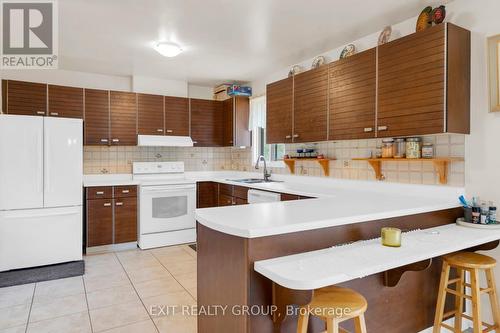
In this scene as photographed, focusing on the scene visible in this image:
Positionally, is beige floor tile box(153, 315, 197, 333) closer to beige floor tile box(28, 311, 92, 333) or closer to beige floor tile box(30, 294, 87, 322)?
beige floor tile box(28, 311, 92, 333)

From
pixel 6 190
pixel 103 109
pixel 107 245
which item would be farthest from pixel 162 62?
pixel 107 245

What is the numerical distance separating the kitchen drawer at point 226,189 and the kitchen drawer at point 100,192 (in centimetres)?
148

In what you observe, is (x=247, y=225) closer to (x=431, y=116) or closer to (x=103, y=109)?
(x=431, y=116)

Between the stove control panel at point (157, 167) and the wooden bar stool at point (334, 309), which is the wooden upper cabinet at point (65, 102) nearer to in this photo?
the stove control panel at point (157, 167)

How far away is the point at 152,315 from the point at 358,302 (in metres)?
1.73

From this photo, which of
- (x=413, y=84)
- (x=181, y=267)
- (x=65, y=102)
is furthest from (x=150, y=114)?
(x=413, y=84)

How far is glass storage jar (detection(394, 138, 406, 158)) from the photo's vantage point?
2.64 metres

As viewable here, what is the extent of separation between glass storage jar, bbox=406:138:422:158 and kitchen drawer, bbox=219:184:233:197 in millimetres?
2374

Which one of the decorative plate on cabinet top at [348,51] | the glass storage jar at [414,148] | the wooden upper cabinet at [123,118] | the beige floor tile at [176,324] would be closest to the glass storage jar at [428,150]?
the glass storage jar at [414,148]

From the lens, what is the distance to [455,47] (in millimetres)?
2191

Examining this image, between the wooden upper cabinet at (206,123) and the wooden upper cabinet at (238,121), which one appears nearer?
the wooden upper cabinet at (238,121)

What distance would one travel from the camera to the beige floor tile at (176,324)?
2.22 m

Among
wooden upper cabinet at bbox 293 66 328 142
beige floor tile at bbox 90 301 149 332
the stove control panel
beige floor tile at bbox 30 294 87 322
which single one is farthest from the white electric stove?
wooden upper cabinet at bbox 293 66 328 142

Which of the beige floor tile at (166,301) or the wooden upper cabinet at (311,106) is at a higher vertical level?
the wooden upper cabinet at (311,106)
